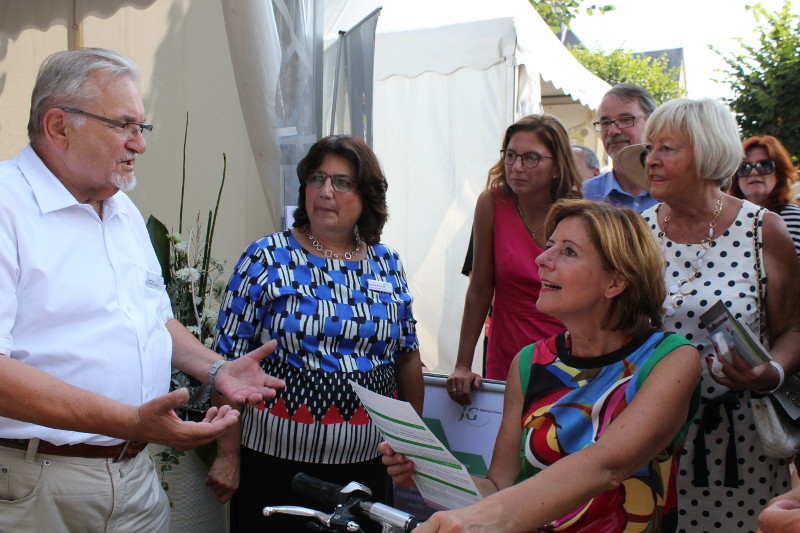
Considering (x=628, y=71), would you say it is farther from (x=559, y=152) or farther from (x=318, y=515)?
(x=318, y=515)

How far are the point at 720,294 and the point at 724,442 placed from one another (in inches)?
20.5

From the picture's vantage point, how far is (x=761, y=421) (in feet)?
8.18

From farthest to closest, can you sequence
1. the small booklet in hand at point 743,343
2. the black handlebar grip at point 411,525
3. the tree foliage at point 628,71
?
the tree foliage at point 628,71
the small booklet in hand at point 743,343
the black handlebar grip at point 411,525

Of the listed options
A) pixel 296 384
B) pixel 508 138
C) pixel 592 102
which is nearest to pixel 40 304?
pixel 296 384

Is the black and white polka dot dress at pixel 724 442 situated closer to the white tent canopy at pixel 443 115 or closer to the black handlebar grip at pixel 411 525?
the black handlebar grip at pixel 411 525

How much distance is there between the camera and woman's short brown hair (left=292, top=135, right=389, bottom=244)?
3.02 metres

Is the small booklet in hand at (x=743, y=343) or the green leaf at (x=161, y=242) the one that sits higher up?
the green leaf at (x=161, y=242)

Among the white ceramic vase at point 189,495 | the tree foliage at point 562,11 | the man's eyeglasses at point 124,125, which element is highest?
the tree foliage at point 562,11

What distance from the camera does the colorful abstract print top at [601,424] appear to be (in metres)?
1.98

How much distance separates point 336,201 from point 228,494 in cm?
121

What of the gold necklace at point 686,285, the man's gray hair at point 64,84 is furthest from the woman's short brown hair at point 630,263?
the man's gray hair at point 64,84

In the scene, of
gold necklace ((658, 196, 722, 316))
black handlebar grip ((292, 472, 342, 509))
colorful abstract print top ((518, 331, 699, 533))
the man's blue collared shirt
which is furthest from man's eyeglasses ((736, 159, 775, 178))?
black handlebar grip ((292, 472, 342, 509))

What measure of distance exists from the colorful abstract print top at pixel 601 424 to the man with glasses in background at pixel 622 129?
6.19 feet

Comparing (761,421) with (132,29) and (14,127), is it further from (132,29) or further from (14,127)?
(14,127)
